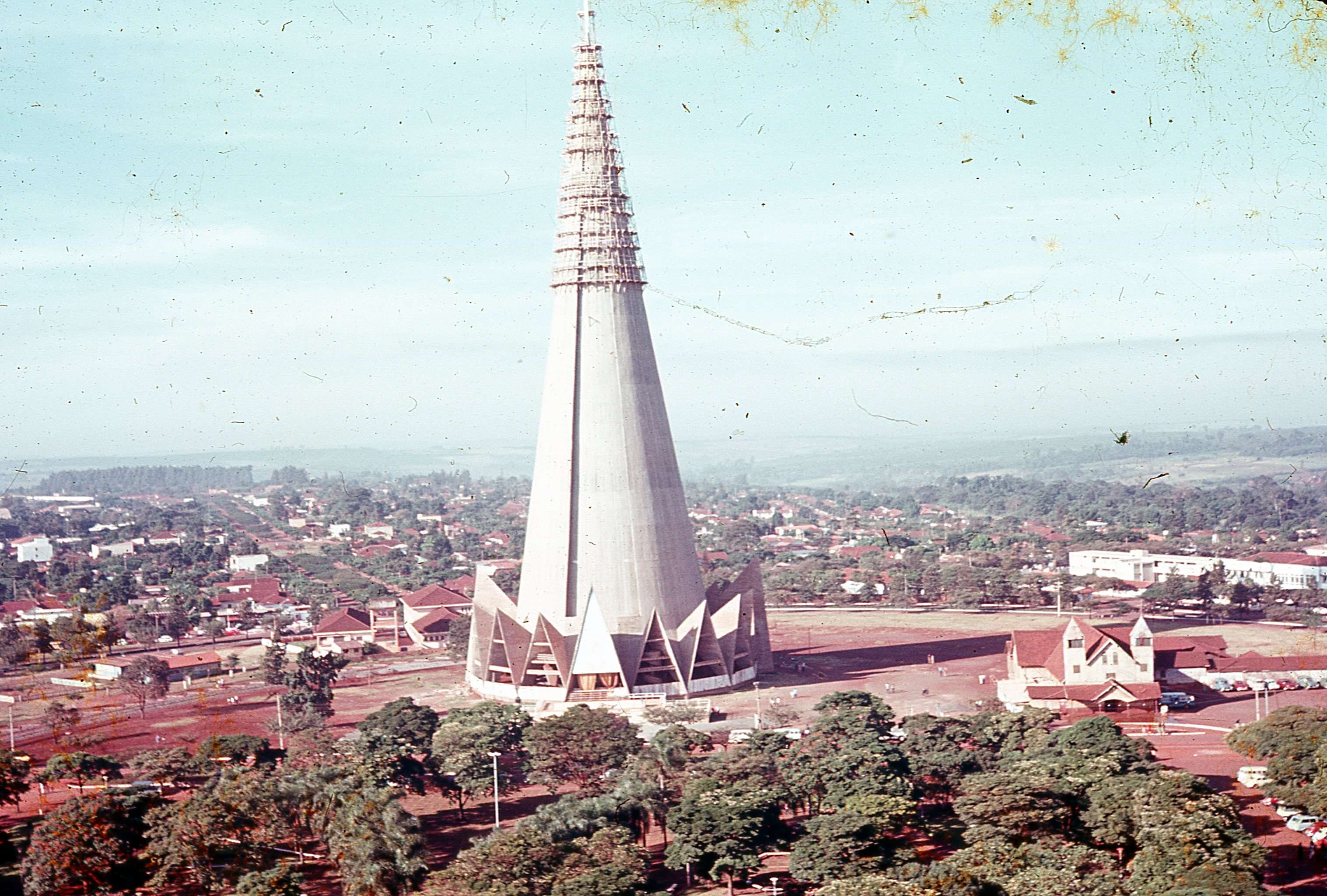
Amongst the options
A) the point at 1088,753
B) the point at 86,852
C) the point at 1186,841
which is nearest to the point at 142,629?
the point at 86,852

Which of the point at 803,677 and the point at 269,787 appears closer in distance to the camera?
the point at 269,787

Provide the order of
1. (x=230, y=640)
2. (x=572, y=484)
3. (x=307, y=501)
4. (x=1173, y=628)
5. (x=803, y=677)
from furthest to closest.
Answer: (x=307, y=501) < (x=230, y=640) < (x=1173, y=628) < (x=803, y=677) < (x=572, y=484)

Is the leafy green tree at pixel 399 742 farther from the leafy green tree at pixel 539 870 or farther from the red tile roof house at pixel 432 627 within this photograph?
the red tile roof house at pixel 432 627

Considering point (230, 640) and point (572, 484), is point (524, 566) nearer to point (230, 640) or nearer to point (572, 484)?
point (572, 484)

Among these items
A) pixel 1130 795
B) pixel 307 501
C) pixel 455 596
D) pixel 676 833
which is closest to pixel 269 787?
pixel 676 833

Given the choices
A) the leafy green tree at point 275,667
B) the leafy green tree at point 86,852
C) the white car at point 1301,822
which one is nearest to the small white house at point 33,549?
the leafy green tree at point 275,667

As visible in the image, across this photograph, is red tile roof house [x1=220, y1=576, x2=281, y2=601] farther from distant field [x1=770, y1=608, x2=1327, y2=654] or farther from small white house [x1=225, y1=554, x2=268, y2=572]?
distant field [x1=770, y1=608, x2=1327, y2=654]

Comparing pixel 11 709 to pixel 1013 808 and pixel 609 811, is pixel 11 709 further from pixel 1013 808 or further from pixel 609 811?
pixel 1013 808
